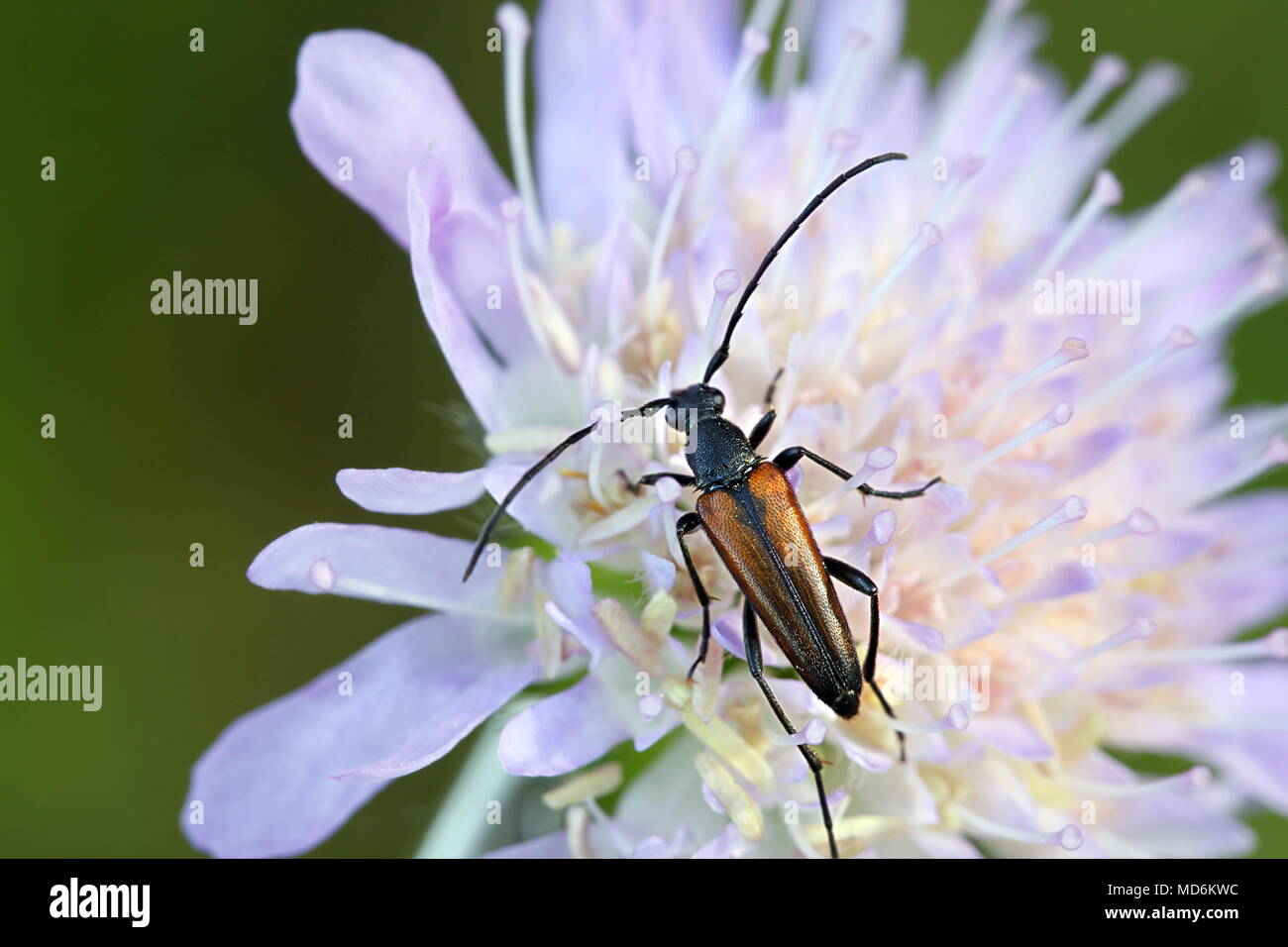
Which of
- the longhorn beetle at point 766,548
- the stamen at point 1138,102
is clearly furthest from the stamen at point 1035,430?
Answer: the stamen at point 1138,102

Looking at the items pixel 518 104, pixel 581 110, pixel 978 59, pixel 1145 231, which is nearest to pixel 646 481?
Result: pixel 518 104

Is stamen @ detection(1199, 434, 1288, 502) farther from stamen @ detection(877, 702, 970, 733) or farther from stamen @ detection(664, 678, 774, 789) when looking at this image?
stamen @ detection(664, 678, 774, 789)

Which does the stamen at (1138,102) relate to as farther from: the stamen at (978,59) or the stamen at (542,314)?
the stamen at (542,314)

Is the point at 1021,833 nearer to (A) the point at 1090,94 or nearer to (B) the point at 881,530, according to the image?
(B) the point at 881,530

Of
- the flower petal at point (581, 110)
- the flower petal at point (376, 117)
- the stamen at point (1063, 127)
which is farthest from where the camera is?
the stamen at point (1063, 127)

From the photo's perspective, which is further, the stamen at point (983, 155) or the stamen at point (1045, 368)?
the stamen at point (983, 155)

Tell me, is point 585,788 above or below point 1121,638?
below
